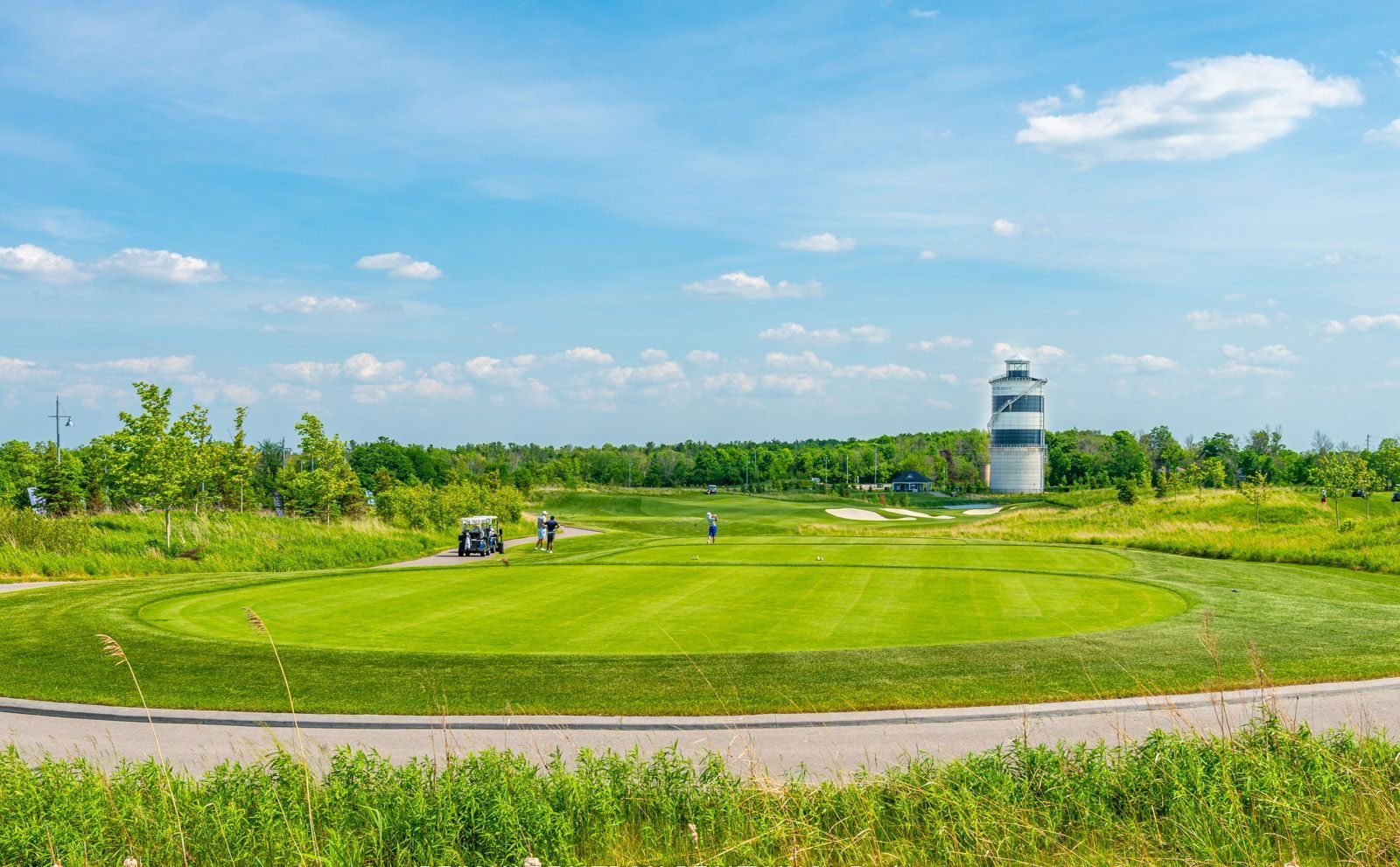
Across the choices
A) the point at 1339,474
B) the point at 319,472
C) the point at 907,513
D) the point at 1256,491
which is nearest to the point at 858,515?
the point at 907,513

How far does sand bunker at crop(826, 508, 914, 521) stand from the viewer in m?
72.7

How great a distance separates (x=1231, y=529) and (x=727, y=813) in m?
41.2

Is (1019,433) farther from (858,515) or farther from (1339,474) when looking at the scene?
(1339,474)

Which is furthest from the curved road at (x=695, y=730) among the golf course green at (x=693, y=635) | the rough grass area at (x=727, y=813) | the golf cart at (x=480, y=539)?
the golf cart at (x=480, y=539)

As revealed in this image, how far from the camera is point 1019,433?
117562 mm

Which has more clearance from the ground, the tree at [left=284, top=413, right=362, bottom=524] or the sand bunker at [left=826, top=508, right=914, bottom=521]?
the tree at [left=284, top=413, right=362, bottom=524]

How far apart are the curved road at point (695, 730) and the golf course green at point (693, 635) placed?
0.49 metres

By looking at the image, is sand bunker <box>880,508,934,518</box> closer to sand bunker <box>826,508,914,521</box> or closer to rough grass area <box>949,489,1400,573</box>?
sand bunker <box>826,508,914,521</box>

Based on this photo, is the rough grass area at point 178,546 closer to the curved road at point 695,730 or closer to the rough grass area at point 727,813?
the curved road at point 695,730

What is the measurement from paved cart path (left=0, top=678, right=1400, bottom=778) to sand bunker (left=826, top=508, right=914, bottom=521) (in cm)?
6006

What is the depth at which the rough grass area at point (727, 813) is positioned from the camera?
6352 mm

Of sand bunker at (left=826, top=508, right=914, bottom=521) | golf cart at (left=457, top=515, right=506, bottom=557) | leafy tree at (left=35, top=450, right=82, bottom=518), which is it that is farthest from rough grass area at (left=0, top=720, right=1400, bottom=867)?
sand bunker at (left=826, top=508, right=914, bottom=521)

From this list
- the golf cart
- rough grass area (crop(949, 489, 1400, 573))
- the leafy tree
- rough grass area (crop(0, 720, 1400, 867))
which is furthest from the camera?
the leafy tree

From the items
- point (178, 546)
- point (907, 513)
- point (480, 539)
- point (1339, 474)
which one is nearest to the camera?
point (178, 546)
